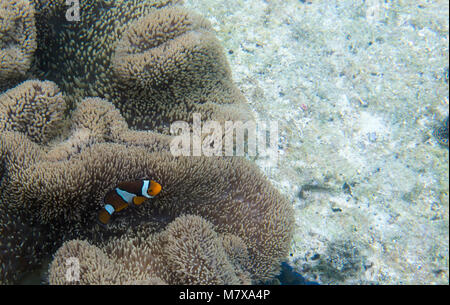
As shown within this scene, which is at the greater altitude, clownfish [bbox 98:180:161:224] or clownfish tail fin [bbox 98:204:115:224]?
Result: clownfish [bbox 98:180:161:224]

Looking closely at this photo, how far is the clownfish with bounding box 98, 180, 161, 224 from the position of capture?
4.98 ft

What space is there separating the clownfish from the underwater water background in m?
1.32

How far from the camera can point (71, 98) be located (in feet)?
7.02

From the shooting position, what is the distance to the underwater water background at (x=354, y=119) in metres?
2.60

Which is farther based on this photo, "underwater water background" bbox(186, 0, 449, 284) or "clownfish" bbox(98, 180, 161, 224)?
"underwater water background" bbox(186, 0, 449, 284)

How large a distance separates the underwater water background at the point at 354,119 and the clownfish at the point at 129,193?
1.32 metres

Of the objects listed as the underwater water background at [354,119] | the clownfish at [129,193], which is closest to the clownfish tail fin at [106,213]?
the clownfish at [129,193]

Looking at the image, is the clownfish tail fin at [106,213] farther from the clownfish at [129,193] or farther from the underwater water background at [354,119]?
the underwater water background at [354,119]

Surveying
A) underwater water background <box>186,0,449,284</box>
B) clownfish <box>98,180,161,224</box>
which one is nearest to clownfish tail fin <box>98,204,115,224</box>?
clownfish <box>98,180,161,224</box>

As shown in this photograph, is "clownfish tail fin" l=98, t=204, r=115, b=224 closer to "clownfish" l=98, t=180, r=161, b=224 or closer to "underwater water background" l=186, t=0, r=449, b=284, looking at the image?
"clownfish" l=98, t=180, r=161, b=224

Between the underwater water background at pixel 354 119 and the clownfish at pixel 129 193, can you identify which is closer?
the clownfish at pixel 129 193
